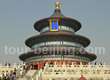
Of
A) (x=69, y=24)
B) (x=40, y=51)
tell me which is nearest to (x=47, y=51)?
(x=40, y=51)

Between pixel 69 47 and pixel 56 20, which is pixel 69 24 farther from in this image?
pixel 69 47

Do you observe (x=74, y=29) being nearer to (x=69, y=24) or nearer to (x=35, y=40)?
(x=69, y=24)

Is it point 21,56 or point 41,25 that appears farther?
point 41,25

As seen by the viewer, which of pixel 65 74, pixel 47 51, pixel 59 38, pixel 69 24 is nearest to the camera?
pixel 65 74

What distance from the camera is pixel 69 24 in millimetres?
49344

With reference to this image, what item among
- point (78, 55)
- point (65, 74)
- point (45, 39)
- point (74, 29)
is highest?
point (74, 29)

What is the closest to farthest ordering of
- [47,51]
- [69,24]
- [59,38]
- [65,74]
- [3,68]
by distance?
1. [65,74]
2. [3,68]
3. [47,51]
4. [59,38]
5. [69,24]

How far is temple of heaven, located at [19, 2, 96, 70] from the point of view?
41656mm

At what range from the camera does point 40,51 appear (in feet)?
137

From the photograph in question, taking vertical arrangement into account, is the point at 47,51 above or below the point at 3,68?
above

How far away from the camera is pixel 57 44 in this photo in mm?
44281

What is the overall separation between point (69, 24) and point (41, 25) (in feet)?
22.7

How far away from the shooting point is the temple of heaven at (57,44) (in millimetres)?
41656

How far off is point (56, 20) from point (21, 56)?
1145 centimetres
